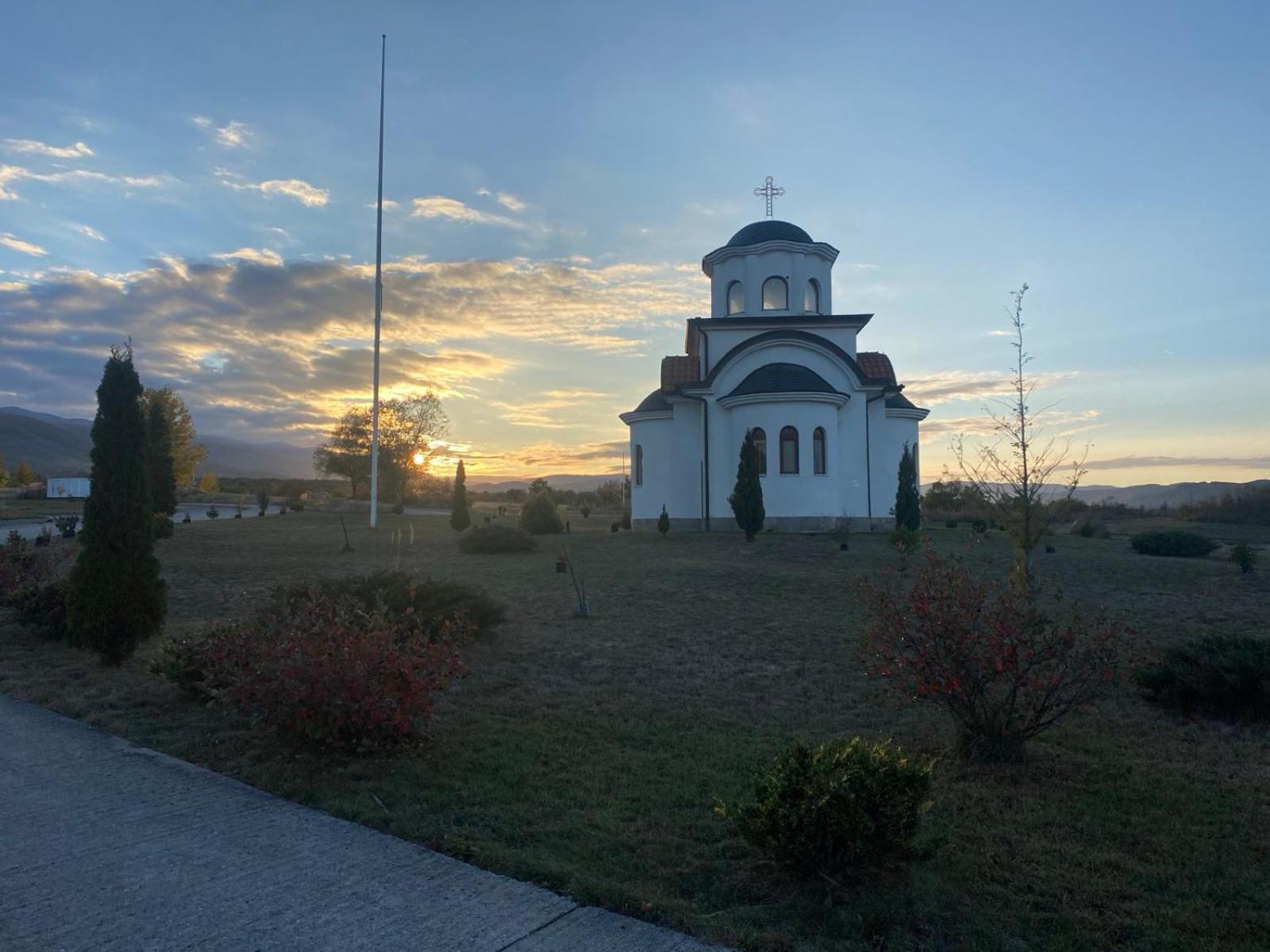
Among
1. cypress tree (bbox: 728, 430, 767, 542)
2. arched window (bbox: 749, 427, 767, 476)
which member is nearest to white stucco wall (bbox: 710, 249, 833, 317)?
arched window (bbox: 749, 427, 767, 476)

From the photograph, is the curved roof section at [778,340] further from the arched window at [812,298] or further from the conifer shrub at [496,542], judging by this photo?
the conifer shrub at [496,542]

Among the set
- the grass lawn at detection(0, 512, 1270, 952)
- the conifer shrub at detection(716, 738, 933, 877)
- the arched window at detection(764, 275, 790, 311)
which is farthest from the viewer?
the arched window at detection(764, 275, 790, 311)

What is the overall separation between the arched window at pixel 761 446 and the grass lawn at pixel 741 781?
1450cm

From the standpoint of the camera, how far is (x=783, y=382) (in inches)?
1100

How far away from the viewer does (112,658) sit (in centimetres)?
956

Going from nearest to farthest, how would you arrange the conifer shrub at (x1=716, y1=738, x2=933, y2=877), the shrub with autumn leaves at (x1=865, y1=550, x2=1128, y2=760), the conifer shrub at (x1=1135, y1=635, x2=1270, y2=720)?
the conifer shrub at (x1=716, y1=738, x2=933, y2=877) → the shrub with autumn leaves at (x1=865, y1=550, x2=1128, y2=760) → the conifer shrub at (x1=1135, y1=635, x2=1270, y2=720)

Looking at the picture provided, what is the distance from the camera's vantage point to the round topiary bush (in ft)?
69.2

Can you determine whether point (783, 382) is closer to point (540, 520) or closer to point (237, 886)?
point (540, 520)

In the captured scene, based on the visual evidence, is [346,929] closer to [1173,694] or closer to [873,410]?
[1173,694]

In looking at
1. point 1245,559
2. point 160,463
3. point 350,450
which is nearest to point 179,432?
point 350,450

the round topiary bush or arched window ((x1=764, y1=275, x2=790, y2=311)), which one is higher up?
arched window ((x1=764, y1=275, x2=790, y2=311))

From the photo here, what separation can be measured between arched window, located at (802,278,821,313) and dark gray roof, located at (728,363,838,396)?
4021mm

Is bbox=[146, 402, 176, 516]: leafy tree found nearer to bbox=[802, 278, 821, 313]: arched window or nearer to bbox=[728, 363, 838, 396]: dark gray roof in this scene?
bbox=[728, 363, 838, 396]: dark gray roof

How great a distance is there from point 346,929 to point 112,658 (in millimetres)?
7583
